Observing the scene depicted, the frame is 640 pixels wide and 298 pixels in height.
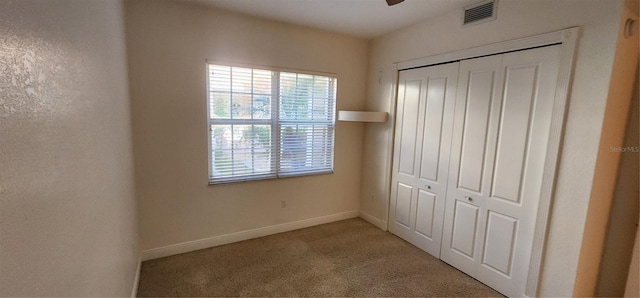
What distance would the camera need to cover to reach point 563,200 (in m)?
1.96

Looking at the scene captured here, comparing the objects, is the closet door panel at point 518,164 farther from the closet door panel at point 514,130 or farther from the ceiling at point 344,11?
the ceiling at point 344,11

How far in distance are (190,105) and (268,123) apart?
87 centimetres

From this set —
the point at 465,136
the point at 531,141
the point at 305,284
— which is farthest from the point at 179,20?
the point at 531,141

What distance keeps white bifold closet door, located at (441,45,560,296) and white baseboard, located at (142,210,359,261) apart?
1.62 meters

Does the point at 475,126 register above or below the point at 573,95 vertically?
below

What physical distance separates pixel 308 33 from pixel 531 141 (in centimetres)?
259

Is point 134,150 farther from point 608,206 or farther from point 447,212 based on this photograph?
point 608,206

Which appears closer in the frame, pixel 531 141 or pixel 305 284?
pixel 531 141

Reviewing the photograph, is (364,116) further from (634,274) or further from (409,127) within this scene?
(634,274)

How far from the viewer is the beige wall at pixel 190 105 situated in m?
2.54

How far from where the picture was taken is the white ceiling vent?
232 cm

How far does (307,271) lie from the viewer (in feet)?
8.64

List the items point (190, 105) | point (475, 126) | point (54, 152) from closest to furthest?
1. point (54, 152)
2. point (475, 126)
3. point (190, 105)

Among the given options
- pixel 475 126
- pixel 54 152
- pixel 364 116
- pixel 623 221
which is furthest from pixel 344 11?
pixel 623 221
